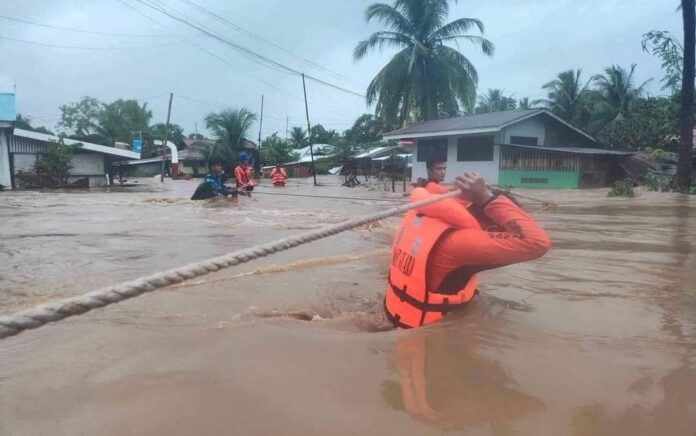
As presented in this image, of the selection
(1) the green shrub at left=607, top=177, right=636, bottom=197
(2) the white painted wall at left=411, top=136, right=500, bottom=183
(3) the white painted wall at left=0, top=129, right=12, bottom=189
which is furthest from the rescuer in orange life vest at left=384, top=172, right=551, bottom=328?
(3) the white painted wall at left=0, top=129, right=12, bottom=189

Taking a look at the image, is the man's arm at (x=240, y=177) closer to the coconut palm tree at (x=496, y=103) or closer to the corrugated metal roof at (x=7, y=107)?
the corrugated metal roof at (x=7, y=107)

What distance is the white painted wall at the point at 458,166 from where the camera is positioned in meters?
22.9

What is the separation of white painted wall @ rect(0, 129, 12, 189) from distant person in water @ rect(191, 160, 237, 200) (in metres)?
13.6

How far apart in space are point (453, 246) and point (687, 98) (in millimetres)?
17230

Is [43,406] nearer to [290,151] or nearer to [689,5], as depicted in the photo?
[689,5]

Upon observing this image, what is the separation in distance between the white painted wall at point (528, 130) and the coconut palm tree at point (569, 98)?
11.7 meters

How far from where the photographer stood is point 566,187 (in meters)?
22.2

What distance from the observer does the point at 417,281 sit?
2.89m

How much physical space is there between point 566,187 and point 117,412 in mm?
22385

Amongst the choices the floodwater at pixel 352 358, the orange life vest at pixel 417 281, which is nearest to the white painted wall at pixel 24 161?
the floodwater at pixel 352 358

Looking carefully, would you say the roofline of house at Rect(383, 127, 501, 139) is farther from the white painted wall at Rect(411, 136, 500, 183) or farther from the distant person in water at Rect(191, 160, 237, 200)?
the distant person in water at Rect(191, 160, 237, 200)

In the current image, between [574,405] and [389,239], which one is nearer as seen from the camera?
[574,405]

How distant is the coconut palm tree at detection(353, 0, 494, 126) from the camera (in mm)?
31172

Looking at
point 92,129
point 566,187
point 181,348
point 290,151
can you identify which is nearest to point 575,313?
point 181,348
